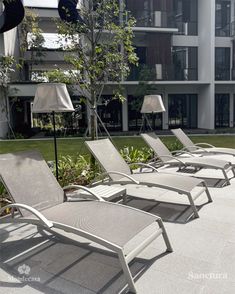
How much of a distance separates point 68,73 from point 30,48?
16221mm

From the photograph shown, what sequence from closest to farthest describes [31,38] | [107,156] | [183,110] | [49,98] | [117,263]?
[117,263], [49,98], [107,156], [31,38], [183,110]

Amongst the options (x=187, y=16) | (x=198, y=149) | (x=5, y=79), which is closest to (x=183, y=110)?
(x=187, y=16)

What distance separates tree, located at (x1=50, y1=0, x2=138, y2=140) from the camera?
816 centimetres

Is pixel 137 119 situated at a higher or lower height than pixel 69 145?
higher

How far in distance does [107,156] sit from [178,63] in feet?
→ 61.3

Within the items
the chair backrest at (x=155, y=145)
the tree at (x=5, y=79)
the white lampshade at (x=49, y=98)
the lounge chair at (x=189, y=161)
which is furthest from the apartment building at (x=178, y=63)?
the white lampshade at (x=49, y=98)

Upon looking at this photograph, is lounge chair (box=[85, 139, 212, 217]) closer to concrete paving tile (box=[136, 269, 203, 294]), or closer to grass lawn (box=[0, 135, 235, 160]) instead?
concrete paving tile (box=[136, 269, 203, 294])

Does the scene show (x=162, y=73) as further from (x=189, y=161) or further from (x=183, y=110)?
(x=189, y=161)

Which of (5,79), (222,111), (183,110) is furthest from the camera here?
(222,111)

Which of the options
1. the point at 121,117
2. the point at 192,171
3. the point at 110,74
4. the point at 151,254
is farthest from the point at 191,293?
the point at 121,117

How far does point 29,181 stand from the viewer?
425 centimetres

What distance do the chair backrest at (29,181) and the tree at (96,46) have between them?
403cm

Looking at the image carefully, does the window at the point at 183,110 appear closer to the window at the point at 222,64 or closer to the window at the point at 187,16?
the window at the point at 222,64

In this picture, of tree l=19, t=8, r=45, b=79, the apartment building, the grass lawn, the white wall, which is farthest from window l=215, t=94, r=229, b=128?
tree l=19, t=8, r=45, b=79
